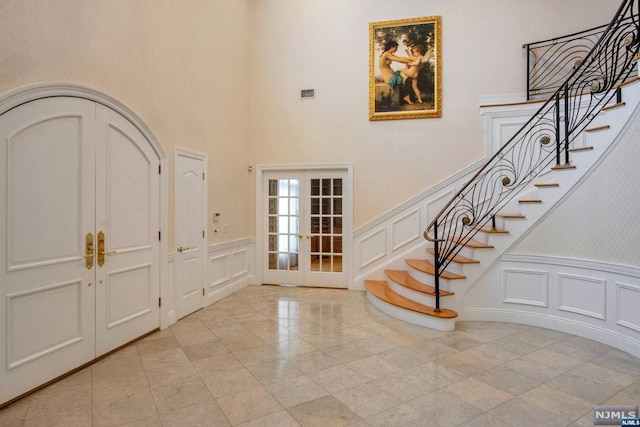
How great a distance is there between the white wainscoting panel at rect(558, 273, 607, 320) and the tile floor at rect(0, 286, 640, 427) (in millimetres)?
332

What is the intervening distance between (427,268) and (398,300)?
26.7 inches

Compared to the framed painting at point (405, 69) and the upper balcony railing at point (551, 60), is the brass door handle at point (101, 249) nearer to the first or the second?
the framed painting at point (405, 69)

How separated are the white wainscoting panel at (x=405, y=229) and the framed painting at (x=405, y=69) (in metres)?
1.76

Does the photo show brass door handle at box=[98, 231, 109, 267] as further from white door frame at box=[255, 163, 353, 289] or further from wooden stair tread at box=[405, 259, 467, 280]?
wooden stair tread at box=[405, 259, 467, 280]

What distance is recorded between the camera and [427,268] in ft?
16.3

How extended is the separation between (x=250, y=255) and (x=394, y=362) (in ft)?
12.5

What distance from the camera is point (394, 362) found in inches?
128

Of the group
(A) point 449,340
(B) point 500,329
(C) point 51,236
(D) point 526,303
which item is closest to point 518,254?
(D) point 526,303

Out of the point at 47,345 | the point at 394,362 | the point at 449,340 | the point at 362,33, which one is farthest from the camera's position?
the point at 362,33

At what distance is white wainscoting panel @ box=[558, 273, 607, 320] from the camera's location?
3.66 m

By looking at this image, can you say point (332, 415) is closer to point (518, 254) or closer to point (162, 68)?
point (518, 254)

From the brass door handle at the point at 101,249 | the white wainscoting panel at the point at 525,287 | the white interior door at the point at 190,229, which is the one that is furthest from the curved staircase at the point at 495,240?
the brass door handle at the point at 101,249

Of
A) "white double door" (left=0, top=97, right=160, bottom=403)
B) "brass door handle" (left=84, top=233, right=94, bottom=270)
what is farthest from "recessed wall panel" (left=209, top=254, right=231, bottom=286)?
"brass door handle" (left=84, top=233, right=94, bottom=270)

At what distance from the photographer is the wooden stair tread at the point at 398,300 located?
13.5ft
